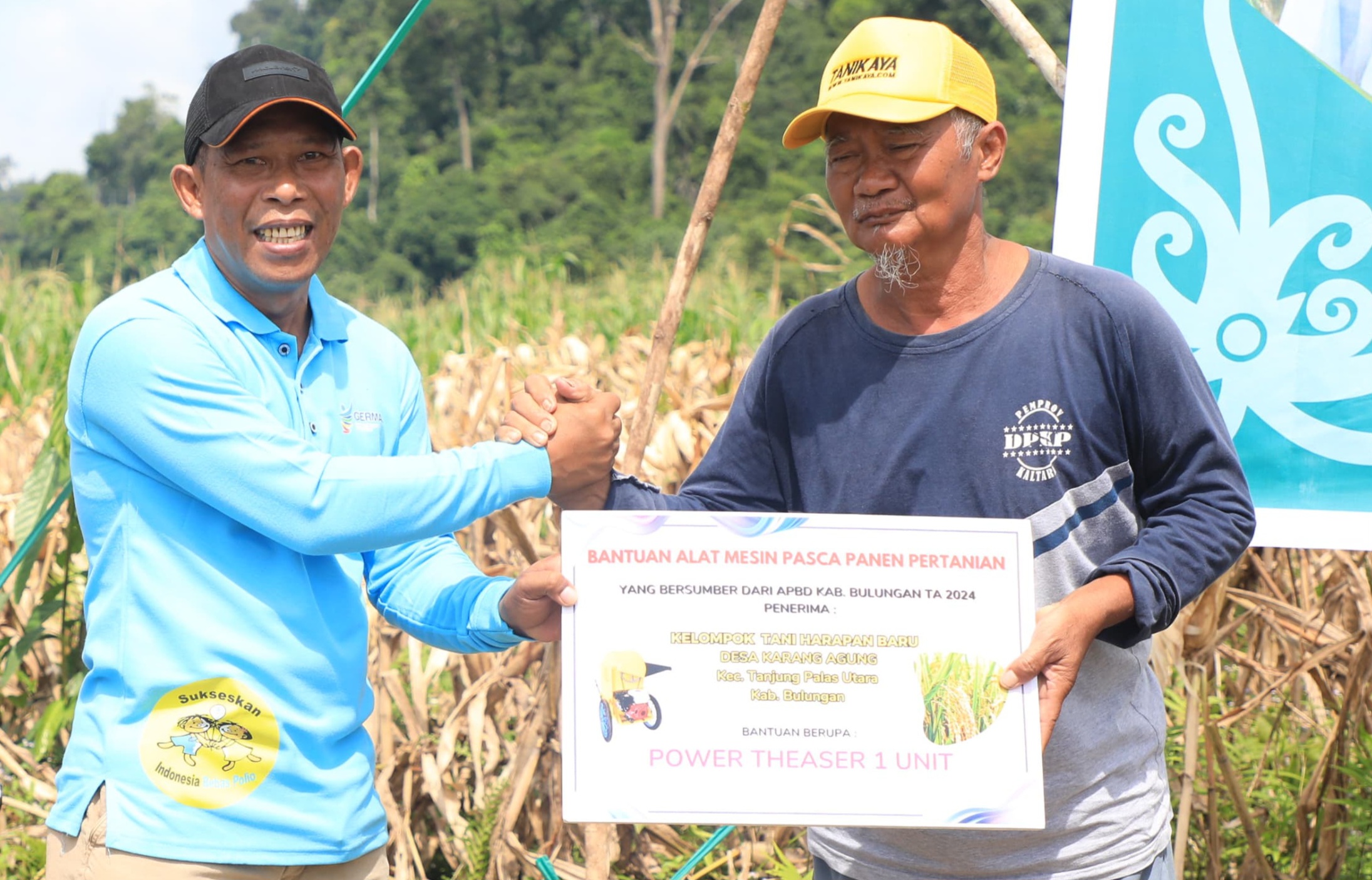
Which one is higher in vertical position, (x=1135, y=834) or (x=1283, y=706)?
(x=1283, y=706)

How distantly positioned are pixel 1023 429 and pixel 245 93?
1.44 m

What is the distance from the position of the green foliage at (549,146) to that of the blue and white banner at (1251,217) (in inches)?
958

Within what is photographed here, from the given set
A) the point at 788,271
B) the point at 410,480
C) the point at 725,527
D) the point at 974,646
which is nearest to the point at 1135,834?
the point at 974,646

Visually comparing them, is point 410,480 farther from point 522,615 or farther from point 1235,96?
point 1235,96

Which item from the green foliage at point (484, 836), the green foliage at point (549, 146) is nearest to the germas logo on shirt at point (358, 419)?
the green foliage at point (484, 836)

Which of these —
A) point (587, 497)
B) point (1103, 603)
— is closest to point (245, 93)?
point (587, 497)

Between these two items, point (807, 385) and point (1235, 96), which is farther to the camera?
point (1235, 96)

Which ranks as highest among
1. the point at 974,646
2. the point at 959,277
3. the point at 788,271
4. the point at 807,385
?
the point at 788,271

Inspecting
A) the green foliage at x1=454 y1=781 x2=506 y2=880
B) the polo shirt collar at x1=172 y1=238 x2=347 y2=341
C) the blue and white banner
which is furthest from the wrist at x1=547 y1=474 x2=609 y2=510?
the green foliage at x1=454 y1=781 x2=506 y2=880

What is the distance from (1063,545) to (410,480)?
1.12m

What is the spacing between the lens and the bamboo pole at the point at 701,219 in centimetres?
274

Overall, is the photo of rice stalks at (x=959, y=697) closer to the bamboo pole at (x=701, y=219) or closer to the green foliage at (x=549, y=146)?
the bamboo pole at (x=701, y=219)

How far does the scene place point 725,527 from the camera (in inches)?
84.7

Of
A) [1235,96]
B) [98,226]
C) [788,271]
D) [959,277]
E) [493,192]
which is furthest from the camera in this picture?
[493,192]
